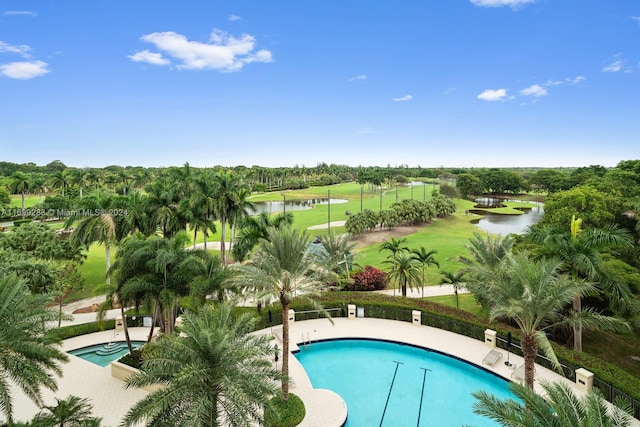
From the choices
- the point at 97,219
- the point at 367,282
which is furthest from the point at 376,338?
the point at 97,219

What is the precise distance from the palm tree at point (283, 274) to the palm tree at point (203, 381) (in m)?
3.92

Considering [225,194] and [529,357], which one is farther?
[225,194]

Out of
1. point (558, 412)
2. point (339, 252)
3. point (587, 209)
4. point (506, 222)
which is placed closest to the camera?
point (558, 412)

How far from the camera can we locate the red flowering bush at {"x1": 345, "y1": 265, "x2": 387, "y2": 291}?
31.3m

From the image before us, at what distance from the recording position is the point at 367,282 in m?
31.3

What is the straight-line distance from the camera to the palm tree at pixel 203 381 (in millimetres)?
9633

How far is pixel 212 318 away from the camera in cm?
1225

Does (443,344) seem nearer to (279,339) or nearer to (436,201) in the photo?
(279,339)

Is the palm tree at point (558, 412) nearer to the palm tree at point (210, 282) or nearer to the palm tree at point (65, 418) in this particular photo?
the palm tree at point (65, 418)

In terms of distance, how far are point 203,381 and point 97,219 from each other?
927 inches

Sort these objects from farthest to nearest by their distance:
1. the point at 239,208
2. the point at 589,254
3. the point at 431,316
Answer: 1. the point at 239,208
2. the point at 431,316
3. the point at 589,254

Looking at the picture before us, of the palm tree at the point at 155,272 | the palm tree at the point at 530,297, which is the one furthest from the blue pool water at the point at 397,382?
the palm tree at the point at 155,272

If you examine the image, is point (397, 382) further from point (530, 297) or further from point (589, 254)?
point (589, 254)

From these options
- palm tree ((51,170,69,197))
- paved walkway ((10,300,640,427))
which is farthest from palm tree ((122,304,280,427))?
palm tree ((51,170,69,197))
